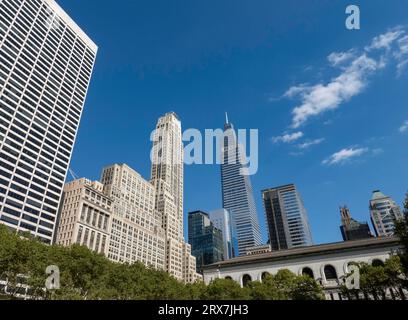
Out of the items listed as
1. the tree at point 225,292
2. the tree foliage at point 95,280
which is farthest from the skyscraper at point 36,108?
the tree at point 225,292

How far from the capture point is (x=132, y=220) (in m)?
150

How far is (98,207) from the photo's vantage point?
126125 millimetres

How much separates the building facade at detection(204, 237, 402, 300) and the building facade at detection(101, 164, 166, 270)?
7351 centimetres

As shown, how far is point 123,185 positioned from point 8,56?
72952 millimetres

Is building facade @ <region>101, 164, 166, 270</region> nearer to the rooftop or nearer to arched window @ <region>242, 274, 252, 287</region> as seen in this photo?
the rooftop

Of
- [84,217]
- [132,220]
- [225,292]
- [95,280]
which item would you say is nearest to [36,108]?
[84,217]

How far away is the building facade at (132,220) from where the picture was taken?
136 meters

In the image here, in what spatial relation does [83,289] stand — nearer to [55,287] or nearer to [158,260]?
[55,287]

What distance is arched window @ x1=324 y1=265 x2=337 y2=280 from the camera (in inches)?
2416

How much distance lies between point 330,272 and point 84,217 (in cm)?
9229

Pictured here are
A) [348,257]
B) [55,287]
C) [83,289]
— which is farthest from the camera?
[348,257]

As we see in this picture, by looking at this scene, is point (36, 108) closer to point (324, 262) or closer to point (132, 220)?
point (132, 220)

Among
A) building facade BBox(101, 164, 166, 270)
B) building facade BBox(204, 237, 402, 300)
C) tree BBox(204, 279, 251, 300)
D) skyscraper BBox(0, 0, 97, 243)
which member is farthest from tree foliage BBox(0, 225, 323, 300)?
building facade BBox(101, 164, 166, 270)
